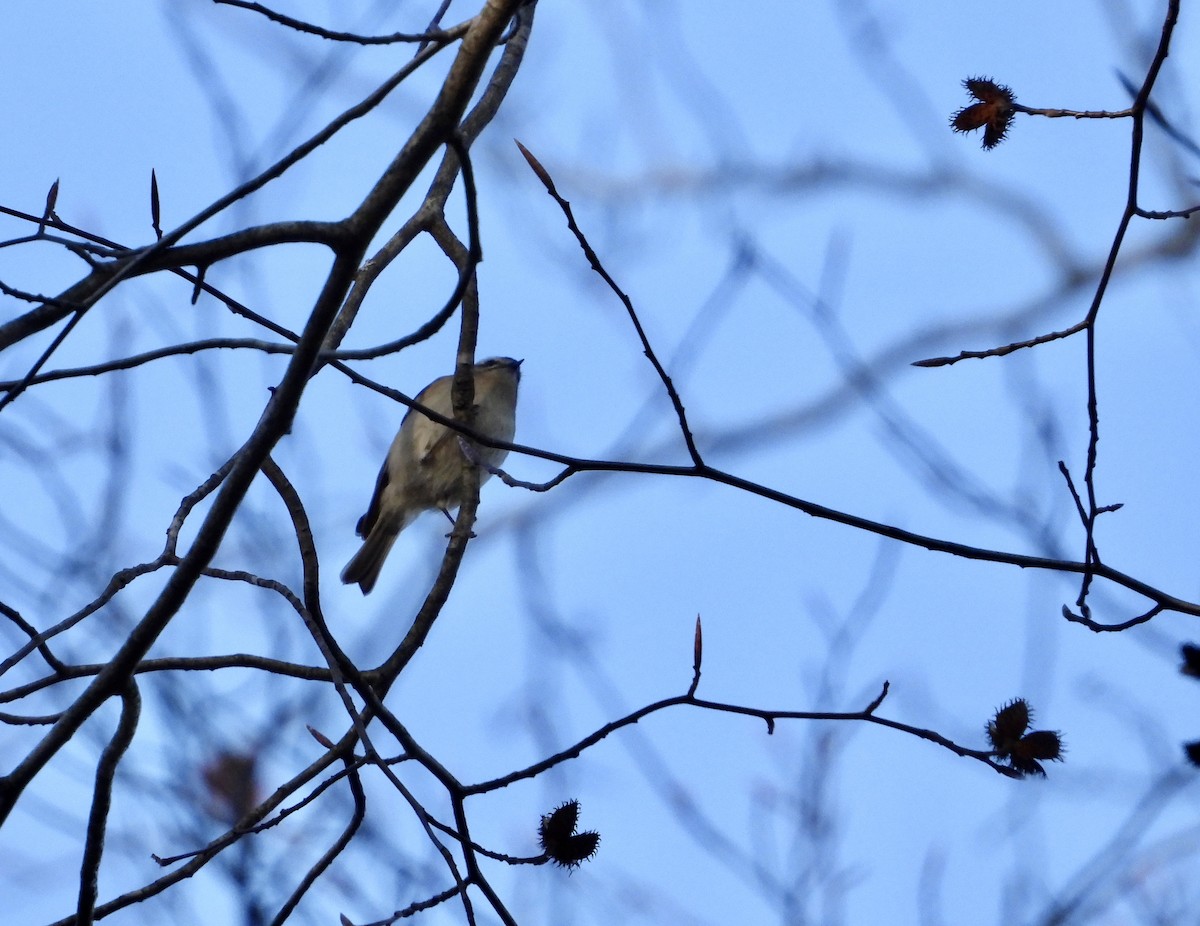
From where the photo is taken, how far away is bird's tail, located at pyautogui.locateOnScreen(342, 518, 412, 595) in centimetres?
596

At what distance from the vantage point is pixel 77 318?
188cm

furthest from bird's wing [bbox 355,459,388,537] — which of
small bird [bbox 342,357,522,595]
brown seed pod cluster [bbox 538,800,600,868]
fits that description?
brown seed pod cluster [bbox 538,800,600,868]

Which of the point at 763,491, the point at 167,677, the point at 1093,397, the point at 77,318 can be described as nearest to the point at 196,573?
the point at 77,318

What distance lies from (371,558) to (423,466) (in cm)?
58

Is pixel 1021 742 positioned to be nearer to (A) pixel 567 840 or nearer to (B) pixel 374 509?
(A) pixel 567 840

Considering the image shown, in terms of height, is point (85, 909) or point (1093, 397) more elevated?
point (1093, 397)

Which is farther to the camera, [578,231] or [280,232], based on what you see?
[578,231]

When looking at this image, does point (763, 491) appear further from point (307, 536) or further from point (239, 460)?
point (307, 536)

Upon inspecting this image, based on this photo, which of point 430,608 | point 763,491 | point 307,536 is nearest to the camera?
point 763,491

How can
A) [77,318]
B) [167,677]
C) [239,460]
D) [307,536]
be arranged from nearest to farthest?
[77,318]
[239,460]
[307,536]
[167,677]

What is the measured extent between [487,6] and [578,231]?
0.39 meters

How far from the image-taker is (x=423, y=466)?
223 inches

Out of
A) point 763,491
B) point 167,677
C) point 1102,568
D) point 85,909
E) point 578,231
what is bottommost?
point 85,909

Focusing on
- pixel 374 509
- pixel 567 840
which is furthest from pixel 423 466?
pixel 567 840
